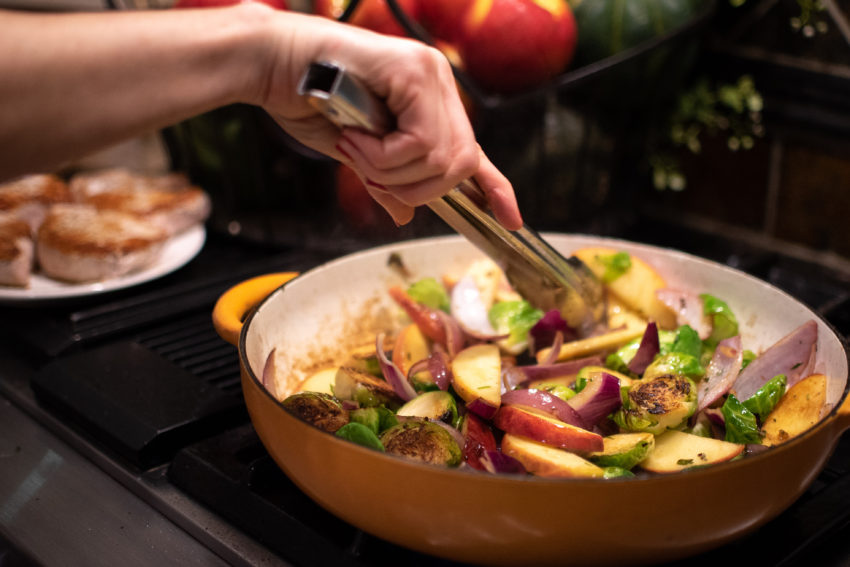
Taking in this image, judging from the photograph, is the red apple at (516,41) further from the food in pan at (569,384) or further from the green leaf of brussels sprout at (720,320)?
the green leaf of brussels sprout at (720,320)

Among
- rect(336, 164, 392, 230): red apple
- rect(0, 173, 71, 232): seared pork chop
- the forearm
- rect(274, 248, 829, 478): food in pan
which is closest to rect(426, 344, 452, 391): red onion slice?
rect(274, 248, 829, 478): food in pan

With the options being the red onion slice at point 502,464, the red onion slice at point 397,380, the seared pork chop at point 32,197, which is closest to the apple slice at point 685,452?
the red onion slice at point 502,464

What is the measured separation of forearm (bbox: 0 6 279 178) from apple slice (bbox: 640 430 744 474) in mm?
438

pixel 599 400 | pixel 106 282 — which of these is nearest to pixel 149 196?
pixel 106 282

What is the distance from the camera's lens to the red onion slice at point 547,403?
0.67 meters

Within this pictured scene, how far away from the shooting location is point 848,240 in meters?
1.21

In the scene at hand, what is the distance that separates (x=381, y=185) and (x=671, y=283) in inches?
17.0

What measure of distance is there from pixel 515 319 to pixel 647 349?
5.9 inches

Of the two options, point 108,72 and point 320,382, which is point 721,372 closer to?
point 320,382

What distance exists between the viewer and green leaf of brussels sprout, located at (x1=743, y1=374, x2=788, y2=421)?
27.4 inches

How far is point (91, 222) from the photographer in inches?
48.0

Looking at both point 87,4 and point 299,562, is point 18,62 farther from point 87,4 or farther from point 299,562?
point 87,4

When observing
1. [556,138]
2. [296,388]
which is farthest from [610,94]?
[296,388]

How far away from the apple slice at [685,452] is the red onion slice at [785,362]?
0.10m
